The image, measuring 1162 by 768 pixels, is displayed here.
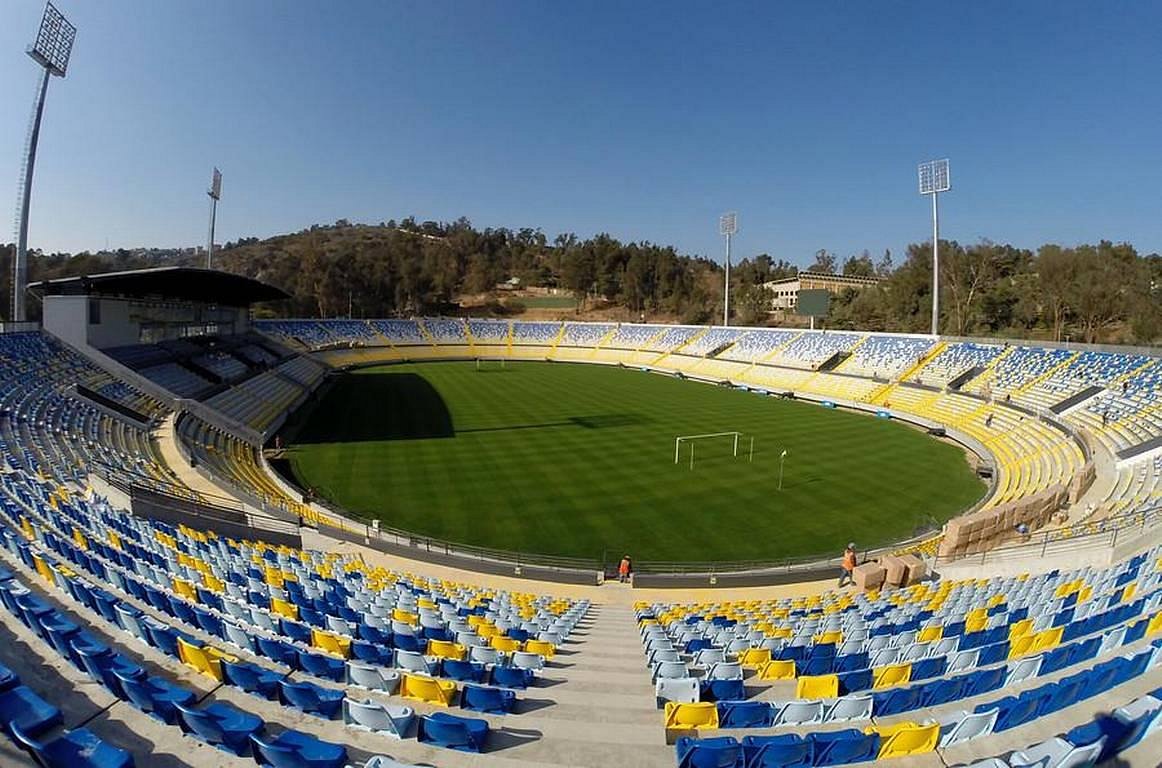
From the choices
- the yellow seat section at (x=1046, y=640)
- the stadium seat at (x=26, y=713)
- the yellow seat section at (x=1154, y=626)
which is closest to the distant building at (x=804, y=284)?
the yellow seat section at (x=1154, y=626)

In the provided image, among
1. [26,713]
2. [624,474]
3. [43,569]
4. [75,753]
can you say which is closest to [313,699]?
[75,753]

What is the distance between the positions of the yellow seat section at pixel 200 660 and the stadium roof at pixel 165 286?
1172 inches

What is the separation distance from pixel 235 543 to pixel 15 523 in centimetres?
487

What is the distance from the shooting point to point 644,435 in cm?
3509

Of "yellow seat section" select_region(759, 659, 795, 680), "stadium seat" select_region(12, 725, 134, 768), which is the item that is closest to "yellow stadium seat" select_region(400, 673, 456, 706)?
"stadium seat" select_region(12, 725, 134, 768)

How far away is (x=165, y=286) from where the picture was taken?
37000 mm

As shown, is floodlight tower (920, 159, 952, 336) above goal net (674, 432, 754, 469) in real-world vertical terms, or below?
above

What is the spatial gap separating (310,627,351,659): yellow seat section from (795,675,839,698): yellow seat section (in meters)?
5.68

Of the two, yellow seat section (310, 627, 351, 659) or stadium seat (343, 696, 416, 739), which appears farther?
yellow seat section (310, 627, 351, 659)

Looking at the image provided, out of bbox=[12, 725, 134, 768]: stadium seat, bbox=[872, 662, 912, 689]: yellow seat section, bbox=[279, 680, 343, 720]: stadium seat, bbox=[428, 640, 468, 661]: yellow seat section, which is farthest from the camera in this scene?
bbox=[428, 640, 468, 661]: yellow seat section

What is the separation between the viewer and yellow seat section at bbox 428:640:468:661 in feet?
25.6

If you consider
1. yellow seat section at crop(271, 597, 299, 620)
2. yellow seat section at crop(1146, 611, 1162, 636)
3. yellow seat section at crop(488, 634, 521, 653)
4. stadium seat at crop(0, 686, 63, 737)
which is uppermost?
stadium seat at crop(0, 686, 63, 737)

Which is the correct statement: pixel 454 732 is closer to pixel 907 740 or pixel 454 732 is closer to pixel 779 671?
pixel 907 740

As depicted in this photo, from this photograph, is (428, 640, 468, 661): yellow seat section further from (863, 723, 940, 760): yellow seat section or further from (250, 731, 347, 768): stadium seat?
(863, 723, 940, 760): yellow seat section
